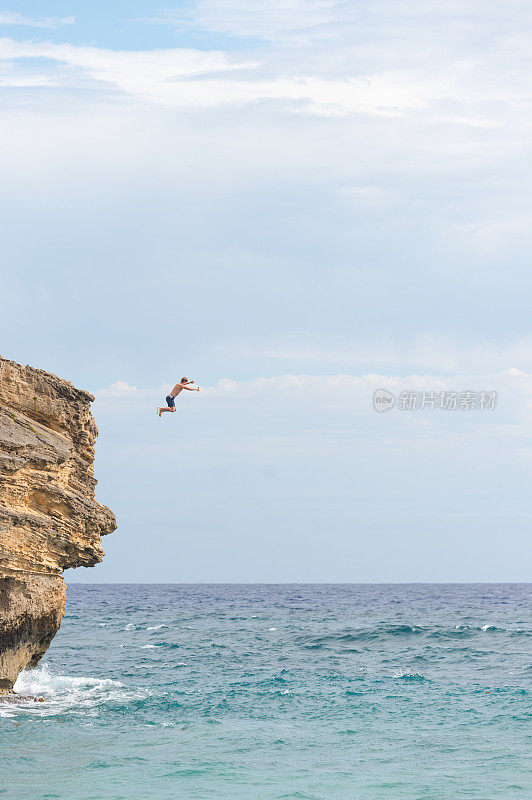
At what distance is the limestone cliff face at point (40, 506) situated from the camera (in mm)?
22891

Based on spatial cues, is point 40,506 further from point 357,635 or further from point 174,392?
point 357,635

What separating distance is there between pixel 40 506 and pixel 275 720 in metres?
9.65

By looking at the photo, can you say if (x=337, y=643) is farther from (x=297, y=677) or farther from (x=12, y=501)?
(x=12, y=501)

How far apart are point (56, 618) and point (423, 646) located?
2334 centimetres

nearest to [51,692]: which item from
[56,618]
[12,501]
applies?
[56,618]

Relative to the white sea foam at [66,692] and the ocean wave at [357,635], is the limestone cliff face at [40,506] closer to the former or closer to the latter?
the white sea foam at [66,692]

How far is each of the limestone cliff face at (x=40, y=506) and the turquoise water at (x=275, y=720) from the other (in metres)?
2.73

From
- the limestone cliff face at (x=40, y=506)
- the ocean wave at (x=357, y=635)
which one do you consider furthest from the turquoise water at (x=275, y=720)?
the limestone cliff face at (x=40, y=506)

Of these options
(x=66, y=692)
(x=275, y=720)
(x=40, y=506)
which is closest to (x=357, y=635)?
(x=66, y=692)

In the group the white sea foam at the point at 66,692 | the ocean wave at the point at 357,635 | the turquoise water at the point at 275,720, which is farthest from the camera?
the ocean wave at the point at 357,635

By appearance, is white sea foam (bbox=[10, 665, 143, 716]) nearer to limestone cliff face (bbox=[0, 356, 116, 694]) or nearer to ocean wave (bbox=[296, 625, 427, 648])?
limestone cliff face (bbox=[0, 356, 116, 694])

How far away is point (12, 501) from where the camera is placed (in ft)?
75.5

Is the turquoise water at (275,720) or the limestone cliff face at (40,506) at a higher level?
the limestone cliff face at (40,506)

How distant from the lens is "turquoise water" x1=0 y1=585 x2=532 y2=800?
18.3 metres
